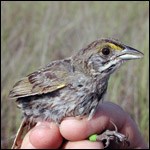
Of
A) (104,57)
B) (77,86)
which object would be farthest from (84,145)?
(104,57)

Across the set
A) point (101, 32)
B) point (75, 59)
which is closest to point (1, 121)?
point (101, 32)

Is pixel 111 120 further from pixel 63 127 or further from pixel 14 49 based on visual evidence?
pixel 14 49

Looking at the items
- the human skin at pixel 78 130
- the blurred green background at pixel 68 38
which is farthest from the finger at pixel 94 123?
the blurred green background at pixel 68 38

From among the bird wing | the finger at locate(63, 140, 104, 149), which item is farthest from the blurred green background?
the finger at locate(63, 140, 104, 149)

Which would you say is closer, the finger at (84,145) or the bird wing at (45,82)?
the finger at (84,145)

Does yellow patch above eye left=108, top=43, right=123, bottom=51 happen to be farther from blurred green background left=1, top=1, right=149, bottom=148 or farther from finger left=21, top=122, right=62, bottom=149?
blurred green background left=1, top=1, right=149, bottom=148

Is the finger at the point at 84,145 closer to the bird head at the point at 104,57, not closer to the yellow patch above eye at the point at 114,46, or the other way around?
the bird head at the point at 104,57

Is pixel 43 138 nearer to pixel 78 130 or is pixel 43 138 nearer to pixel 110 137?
pixel 78 130
